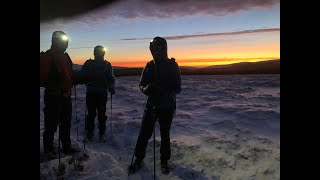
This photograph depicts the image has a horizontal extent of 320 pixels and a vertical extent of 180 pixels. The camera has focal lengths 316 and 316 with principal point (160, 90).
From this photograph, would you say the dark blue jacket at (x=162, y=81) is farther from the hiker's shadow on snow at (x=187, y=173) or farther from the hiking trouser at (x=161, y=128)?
the hiker's shadow on snow at (x=187, y=173)

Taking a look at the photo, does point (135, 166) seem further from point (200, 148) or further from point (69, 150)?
point (200, 148)

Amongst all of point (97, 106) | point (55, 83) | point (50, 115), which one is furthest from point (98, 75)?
point (50, 115)

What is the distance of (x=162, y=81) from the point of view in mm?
5359

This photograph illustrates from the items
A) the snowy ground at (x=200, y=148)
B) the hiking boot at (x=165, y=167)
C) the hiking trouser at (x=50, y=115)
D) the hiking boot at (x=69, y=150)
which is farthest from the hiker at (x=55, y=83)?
the hiking boot at (x=165, y=167)

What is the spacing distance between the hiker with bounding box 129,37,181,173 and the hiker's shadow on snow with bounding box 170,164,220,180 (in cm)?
21

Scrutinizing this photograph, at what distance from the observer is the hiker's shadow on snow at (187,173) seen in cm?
543

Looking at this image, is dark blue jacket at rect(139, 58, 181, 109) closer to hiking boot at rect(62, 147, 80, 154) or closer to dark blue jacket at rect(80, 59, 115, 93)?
hiking boot at rect(62, 147, 80, 154)

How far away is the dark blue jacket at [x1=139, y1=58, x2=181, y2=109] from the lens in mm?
5332

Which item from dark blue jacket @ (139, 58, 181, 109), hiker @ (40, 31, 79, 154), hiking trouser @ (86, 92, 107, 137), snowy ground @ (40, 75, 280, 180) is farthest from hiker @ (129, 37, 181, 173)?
hiking trouser @ (86, 92, 107, 137)
